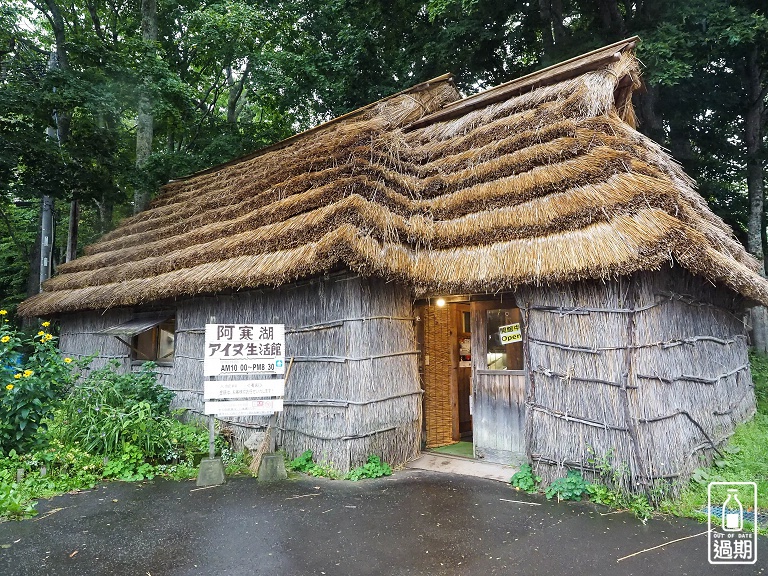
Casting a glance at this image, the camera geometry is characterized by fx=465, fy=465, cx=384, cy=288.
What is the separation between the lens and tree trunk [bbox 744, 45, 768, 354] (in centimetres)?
1245

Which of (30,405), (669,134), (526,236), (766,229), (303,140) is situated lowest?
(30,405)

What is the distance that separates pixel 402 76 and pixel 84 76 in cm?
966

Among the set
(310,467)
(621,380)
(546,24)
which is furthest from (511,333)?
(546,24)

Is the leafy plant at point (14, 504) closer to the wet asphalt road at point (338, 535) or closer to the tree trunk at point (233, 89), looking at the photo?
the wet asphalt road at point (338, 535)

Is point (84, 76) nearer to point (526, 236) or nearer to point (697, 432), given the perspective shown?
point (526, 236)

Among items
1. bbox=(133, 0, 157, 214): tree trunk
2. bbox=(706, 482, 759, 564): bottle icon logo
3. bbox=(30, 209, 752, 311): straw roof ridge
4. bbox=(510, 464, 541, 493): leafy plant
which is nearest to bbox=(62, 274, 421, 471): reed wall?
bbox=(30, 209, 752, 311): straw roof ridge

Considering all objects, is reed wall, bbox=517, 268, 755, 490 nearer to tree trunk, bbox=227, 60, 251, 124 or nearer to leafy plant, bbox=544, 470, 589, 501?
leafy plant, bbox=544, 470, 589, 501

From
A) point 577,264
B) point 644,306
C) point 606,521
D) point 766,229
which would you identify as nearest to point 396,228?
point 577,264

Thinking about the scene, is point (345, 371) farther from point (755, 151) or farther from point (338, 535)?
point (755, 151)

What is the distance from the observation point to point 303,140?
11.2 m

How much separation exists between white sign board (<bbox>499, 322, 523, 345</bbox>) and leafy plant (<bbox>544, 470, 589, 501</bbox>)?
181 cm

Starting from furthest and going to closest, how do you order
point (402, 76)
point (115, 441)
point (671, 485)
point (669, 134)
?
1. point (402, 76)
2. point (669, 134)
3. point (115, 441)
4. point (671, 485)

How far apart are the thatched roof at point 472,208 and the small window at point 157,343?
1.20m

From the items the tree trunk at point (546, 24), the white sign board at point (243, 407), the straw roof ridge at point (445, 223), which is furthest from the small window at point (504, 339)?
the tree trunk at point (546, 24)
